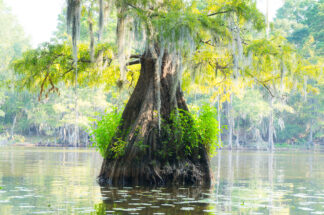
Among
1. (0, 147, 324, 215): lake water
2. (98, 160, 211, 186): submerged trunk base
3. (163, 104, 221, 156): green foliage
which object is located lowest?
(0, 147, 324, 215): lake water

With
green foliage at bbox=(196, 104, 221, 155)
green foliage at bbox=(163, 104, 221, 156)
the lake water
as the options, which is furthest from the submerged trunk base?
green foliage at bbox=(196, 104, 221, 155)

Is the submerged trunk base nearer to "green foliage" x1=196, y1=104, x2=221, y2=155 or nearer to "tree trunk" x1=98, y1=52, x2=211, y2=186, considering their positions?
"tree trunk" x1=98, y1=52, x2=211, y2=186

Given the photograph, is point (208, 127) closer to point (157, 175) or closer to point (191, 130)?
point (191, 130)

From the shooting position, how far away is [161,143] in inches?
462

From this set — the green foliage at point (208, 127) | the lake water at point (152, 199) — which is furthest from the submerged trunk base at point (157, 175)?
the green foliage at point (208, 127)

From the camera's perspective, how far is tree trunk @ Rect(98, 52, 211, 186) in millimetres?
11523

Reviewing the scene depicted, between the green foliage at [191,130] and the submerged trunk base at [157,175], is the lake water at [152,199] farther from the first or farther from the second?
the green foliage at [191,130]

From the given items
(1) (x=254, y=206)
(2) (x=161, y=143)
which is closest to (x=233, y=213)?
(1) (x=254, y=206)

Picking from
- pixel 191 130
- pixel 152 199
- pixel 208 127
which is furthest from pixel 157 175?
pixel 152 199

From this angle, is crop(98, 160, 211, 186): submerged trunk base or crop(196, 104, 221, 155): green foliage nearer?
crop(98, 160, 211, 186): submerged trunk base

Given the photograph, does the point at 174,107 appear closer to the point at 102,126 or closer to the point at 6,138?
the point at 102,126

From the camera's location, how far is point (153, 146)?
11656 millimetres

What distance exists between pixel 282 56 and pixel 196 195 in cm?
498

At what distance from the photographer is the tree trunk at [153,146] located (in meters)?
11.5
